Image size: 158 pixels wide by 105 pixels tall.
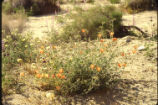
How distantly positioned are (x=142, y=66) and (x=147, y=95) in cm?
85

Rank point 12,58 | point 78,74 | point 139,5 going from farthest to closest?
point 139,5 < point 12,58 < point 78,74

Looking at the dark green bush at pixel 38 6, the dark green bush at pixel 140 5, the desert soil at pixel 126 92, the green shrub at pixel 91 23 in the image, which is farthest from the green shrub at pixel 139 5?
the desert soil at pixel 126 92

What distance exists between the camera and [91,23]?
215 inches

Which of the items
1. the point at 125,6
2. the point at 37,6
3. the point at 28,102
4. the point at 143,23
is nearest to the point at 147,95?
the point at 28,102

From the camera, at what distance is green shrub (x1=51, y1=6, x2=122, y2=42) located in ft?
17.6

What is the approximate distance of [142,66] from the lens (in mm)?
4004

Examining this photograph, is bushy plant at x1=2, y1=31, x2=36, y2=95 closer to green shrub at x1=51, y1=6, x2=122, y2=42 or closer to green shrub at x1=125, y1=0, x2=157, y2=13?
green shrub at x1=51, y1=6, x2=122, y2=42

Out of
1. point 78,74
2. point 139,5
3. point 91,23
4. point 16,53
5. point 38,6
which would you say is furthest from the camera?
point 38,6

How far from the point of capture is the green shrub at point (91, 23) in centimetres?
536

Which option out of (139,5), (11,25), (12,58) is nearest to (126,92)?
(12,58)

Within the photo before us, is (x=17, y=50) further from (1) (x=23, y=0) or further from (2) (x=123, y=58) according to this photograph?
(1) (x=23, y=0)

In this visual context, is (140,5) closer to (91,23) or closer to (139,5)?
(139,5)

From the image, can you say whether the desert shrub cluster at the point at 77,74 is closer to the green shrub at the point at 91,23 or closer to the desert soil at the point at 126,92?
the desert soil at the point at 126,92

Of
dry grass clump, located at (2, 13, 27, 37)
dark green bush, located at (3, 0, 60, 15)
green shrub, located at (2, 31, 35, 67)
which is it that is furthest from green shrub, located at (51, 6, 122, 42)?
dark green bush, located at (3, 0, 60, 15)
